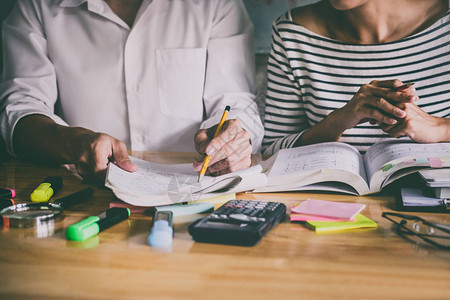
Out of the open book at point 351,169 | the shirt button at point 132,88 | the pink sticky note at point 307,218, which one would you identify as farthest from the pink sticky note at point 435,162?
the shirt button at point 132,88

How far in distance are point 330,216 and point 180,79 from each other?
959mm

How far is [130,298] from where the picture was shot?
1.59 ft

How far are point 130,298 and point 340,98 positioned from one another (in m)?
1.17

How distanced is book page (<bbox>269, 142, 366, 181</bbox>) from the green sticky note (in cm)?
18

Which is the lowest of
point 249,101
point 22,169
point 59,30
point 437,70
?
point 22,169

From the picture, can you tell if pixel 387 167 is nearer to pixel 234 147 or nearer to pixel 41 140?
pixel 234 147

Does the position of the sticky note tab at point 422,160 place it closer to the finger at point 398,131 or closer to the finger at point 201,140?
the finger at point 398,131

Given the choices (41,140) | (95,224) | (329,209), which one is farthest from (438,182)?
(41,140)

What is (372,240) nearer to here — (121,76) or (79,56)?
(121,76)

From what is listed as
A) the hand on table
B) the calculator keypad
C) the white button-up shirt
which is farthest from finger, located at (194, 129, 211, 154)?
the white button-up shirt

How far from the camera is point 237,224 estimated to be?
0.66m

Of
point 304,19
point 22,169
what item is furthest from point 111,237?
point 304,19

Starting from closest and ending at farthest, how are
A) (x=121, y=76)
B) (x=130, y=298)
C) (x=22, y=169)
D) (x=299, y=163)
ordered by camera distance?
A: (x=130, y=298) < (x=299, y=163) < (x=22, y=169) < (x=121, y=76)

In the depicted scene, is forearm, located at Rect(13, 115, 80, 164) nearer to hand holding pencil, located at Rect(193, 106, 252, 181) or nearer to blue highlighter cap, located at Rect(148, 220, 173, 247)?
hand holding pencil, located at Rect(193, 106, 252, 181)
